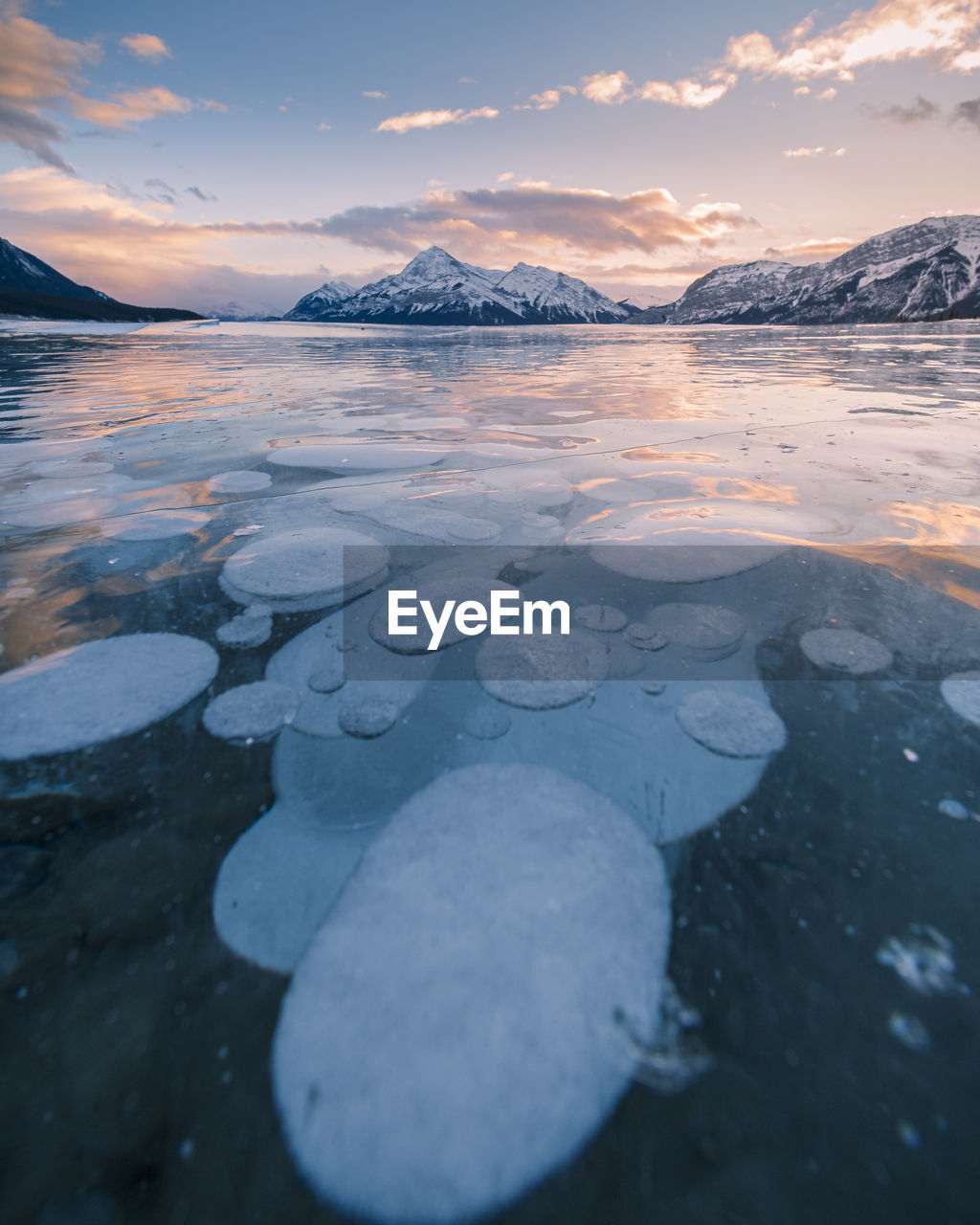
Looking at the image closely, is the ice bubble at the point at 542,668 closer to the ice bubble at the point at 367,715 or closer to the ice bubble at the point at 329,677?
the ice bubble at the point at 329,677

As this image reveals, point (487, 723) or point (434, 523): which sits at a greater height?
point (434, 523)

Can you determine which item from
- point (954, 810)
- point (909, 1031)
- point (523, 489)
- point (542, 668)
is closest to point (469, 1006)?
point (909, 1031)

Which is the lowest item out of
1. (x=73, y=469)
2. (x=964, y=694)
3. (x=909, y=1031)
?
(x=909, y=1031)

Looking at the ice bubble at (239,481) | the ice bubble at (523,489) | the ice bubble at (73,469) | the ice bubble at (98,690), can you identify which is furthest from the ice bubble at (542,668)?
the ice bubble at (73,469)

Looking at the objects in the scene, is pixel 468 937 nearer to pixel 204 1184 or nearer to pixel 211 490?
pixel 204 1184

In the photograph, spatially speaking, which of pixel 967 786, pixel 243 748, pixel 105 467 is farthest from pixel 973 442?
pixel 105 467

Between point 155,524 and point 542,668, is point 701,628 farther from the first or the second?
point 155,524

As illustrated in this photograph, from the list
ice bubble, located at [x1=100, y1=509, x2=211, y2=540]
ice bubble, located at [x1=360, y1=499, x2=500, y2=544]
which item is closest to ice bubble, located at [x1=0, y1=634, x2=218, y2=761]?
ice bubble, located at [x1=100, y1=509, x2=211, y2=540]
